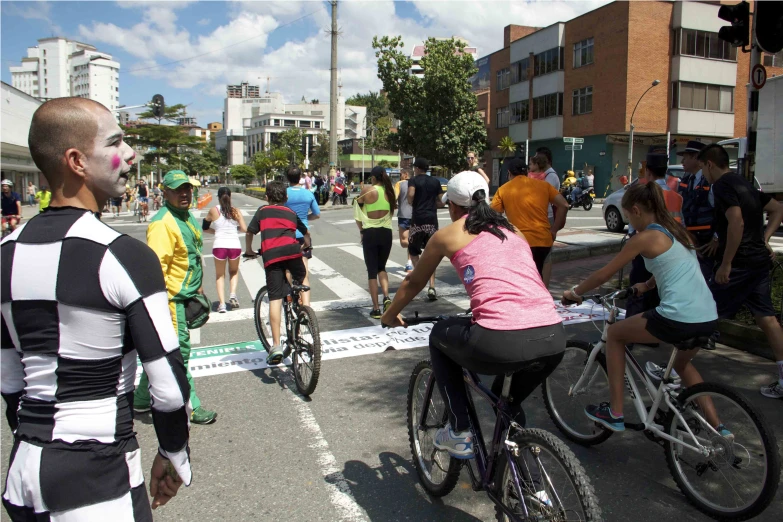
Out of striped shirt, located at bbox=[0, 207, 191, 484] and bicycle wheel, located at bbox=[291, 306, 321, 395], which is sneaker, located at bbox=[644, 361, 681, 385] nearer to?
bicycle wheel, located at bbox=[291, 306, 321, 395]

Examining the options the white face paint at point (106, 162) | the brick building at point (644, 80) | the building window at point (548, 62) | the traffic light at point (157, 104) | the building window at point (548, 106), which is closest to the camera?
the white face paint at point (106, 162)

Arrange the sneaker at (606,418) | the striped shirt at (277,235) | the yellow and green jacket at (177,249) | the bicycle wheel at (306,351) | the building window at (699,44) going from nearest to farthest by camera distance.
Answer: the sneaker at (606,418) → the yellow and green jacket at (177,249) → the bicycle wheel at (306,351) → the striped shirt at (277,235) → the building window at (699,44)

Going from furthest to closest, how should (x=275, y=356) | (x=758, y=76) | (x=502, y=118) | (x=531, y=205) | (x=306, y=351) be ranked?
(x=502, y=118)
(x=531, y=205)
(x=758, y=76)
(x=275, y=356)
(x=306, y=351)

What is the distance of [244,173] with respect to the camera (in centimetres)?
10975

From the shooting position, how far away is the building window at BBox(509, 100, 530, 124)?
47312 millimetres

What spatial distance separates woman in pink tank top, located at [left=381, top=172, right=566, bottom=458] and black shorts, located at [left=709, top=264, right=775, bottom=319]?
8.57 feet

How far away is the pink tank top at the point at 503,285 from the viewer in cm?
275

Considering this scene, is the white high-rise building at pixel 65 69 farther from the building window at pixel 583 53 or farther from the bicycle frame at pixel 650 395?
Result: the bicycle frame at pixel 650 395

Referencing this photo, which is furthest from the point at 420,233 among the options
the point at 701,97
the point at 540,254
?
the point at 701,97

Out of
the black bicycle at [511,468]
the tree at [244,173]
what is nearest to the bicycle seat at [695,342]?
the black bicycle at [511,468]

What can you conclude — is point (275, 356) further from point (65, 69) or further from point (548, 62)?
point (65, 69)

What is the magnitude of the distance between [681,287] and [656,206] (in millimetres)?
515

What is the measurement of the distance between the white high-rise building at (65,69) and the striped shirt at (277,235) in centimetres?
8424

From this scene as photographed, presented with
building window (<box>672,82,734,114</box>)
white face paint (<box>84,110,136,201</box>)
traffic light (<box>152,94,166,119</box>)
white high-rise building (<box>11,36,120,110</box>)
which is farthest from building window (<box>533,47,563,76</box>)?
white high-rise building (<box>11,36,120,110</box>)
